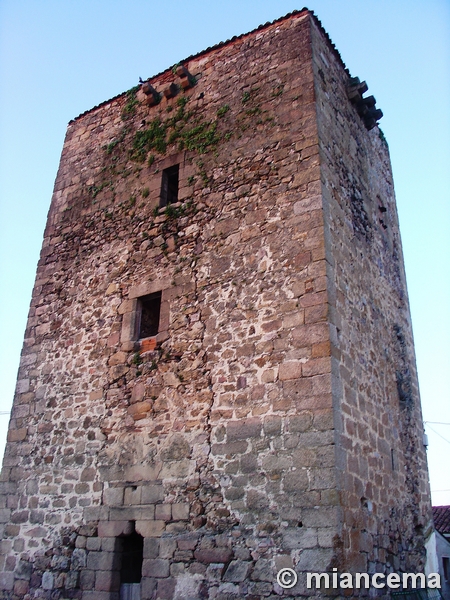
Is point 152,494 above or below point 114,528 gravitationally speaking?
above


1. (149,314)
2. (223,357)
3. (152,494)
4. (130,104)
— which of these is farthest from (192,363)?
(130,104)

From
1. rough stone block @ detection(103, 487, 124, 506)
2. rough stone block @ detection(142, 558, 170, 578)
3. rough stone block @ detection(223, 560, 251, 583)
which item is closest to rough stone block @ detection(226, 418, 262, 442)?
rough stone block @ detection(223, 560, 251, 583)

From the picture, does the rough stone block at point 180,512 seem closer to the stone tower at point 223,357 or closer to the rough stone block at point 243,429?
the stone tower at point 223,357

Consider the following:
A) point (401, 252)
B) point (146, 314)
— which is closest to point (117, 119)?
point (146, 314)

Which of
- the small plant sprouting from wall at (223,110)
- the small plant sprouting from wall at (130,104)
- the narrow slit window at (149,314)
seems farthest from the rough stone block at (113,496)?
the small plant sprouting from wall at (130,104)

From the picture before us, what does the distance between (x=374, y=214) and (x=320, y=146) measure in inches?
85.0

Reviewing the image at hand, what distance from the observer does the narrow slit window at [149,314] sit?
24.3ft

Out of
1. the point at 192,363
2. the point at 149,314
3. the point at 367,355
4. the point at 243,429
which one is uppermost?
the point at 149,314

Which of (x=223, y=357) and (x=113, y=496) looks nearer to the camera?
(x=223, y=357)

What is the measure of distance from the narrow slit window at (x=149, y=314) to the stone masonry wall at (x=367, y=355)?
2560mm

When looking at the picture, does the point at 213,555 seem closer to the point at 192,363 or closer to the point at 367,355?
the point at 192,363

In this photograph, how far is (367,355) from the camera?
22.2ft

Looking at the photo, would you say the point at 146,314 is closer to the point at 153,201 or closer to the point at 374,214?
the point at 153,201

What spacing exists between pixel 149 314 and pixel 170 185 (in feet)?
6.68
